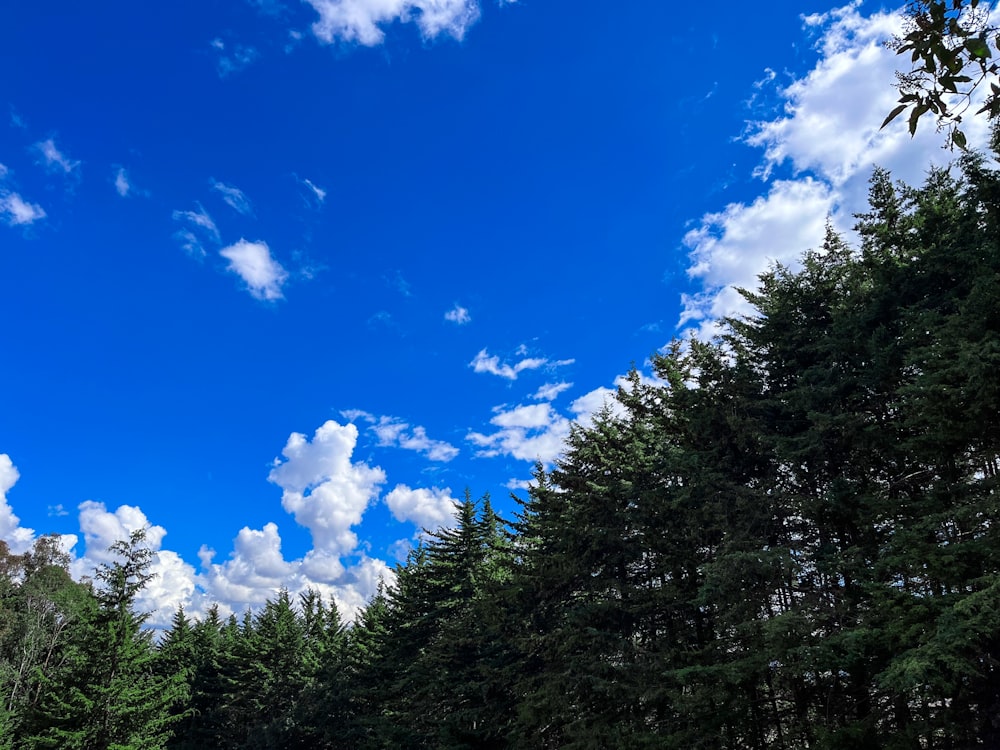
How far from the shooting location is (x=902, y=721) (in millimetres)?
12656

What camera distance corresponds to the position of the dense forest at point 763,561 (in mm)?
11352

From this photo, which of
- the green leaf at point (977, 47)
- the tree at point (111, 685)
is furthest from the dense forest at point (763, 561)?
the green leaf at point (977, 47)

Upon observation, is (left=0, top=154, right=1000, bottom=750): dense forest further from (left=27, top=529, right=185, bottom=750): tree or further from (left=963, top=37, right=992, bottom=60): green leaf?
(left=963, top=37, right=992, bottom=60): green leaf

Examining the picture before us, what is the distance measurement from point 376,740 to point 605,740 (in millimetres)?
20285

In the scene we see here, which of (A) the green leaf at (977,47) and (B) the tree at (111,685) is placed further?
(B) the tree at (111,685)

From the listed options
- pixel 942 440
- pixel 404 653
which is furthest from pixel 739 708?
pixel 404 653

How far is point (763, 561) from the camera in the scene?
1421 centimetres

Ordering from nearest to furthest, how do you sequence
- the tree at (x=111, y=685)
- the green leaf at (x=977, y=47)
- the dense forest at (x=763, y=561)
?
1. the green leaf at (x=977, y=47)
2. the dense forest at (x=763, y=561)
3. the tree at (x=111, y=685)

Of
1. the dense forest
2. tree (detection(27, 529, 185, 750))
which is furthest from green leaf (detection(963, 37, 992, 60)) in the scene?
tree (detection(27, 529, 185, 750))

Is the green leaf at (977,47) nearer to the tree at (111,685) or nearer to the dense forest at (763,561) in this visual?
the dense forest at (763,561)

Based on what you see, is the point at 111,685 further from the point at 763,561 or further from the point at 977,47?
the point at 977,47

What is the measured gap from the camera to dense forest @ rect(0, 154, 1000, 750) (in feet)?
37.2

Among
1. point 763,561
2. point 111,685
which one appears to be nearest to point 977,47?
point 763,561

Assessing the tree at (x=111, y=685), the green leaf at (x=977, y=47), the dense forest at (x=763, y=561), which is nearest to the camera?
the green leaf at (x=977, y=47)
